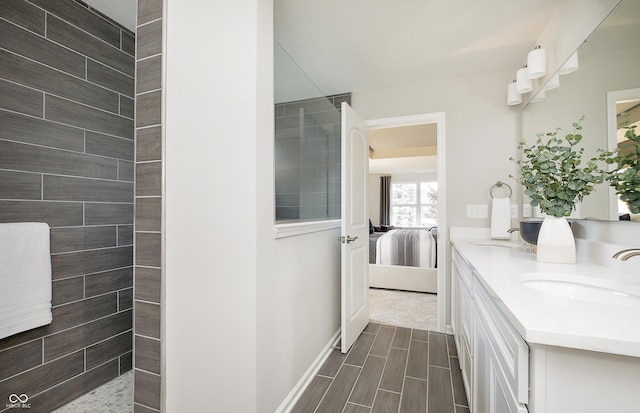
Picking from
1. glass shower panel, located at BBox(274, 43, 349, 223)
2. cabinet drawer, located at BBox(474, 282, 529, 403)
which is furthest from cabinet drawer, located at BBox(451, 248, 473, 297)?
glass shower panel, located at BBox(274, 43, 349, 223)

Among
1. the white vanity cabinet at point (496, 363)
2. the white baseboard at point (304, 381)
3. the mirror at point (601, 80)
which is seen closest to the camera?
the white vanity cabinet at point (496, 363)

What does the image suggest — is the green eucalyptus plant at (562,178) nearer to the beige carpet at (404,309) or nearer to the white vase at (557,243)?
the white vase at (557,243)

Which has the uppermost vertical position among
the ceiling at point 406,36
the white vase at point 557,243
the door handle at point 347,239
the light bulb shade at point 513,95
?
the ceiling at point 406,36

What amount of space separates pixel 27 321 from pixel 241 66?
1.70 metres

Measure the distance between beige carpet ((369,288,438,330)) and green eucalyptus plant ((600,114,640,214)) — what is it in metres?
2.02

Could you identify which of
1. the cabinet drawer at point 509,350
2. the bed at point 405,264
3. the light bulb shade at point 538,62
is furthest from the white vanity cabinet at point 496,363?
the bed at point 405,264

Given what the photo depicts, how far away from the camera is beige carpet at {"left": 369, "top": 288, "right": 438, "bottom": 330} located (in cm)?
297

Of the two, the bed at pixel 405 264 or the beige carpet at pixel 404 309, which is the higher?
the bed at pixel 405 264

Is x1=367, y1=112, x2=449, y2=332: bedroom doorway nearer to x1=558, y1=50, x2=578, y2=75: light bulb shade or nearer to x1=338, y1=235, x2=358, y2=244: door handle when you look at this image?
x1=338, y1=235, x2=358, y2=244: door handle

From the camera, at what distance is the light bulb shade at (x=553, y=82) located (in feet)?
6.11

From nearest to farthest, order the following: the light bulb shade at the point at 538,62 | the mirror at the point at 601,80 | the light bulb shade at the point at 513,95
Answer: the mirror at the point at 601,80 → the light bulb shade at the point at 538,62 → the light bulb shade at the point at 513,95

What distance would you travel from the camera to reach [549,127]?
2039 millimetres

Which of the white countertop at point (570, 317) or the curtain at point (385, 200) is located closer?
the white countertop at point (570, 317)

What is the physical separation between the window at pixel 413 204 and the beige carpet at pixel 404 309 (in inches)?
194
